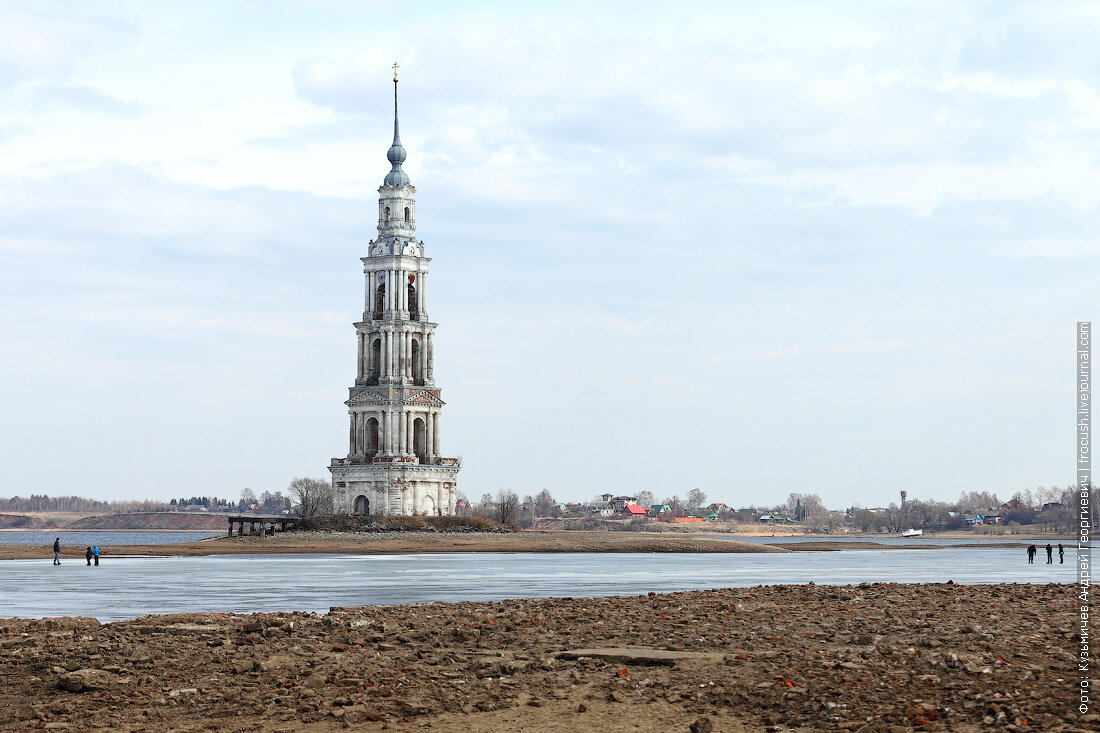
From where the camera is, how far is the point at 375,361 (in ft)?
464

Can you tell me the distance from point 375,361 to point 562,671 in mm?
124703

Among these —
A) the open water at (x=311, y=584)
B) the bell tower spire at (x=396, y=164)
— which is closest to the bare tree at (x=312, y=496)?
the bell tower spire at (x=396, y=164)

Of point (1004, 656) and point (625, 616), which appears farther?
point (625, 616)

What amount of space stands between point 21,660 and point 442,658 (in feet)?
23.3

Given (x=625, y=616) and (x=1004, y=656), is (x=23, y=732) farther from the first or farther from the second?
(x=1004, y=656)

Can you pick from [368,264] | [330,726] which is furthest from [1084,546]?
[368,264]

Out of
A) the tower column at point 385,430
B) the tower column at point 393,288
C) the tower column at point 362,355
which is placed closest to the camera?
the tower column at point 385,430

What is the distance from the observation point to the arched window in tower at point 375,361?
141m

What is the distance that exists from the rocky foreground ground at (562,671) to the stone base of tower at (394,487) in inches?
4331

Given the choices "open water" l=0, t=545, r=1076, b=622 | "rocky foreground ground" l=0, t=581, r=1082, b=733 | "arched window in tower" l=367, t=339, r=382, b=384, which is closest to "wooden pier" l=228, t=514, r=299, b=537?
"arched window in tower" l=367, t=339, r=382, b=384

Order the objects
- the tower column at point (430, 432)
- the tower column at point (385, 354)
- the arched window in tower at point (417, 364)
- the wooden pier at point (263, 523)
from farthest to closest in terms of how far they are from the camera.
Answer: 1. the arched window in tower at point (417, 364)
2. the tower column at point (430, 432)
3. the tower column at point (385, 354)
4. the wooden pier at point (263, 523)

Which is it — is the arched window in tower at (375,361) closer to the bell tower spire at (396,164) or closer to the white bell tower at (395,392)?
the white bell tower at (395,392)

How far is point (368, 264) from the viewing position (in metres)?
142

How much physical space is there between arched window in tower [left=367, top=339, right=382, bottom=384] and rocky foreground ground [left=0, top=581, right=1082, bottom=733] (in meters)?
116
